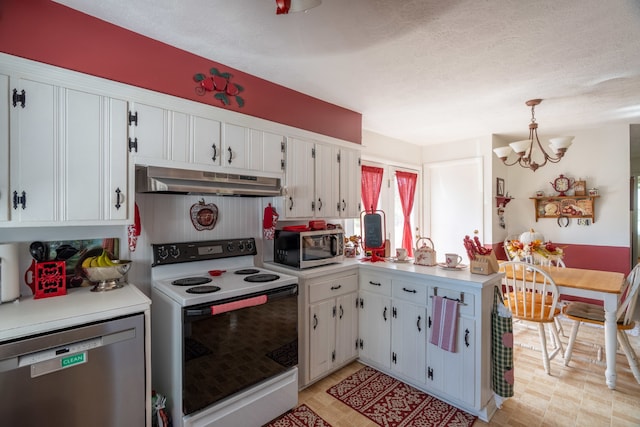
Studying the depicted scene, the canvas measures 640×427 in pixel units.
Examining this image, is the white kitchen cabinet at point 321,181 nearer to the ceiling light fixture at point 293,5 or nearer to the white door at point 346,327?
the white door at point 346,327

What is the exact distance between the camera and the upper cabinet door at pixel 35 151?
1.48m

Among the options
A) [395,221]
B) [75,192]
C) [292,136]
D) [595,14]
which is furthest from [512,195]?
[75,192]

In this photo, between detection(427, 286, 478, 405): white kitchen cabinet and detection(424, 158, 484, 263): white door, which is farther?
detection(424, 158, 484, 263): white door

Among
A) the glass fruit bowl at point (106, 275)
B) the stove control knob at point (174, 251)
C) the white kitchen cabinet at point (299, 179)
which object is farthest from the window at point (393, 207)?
the glass fruit bowl at point (106, 275)

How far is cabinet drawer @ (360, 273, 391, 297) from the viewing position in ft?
8.38

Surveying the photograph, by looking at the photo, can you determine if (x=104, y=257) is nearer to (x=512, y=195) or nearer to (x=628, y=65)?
(x=628, y=65)

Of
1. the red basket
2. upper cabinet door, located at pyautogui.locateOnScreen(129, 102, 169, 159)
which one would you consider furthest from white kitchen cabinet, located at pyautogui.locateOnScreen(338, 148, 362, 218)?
the red basket

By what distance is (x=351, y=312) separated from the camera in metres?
2.71

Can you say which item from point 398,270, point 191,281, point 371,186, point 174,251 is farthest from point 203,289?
point 371,186

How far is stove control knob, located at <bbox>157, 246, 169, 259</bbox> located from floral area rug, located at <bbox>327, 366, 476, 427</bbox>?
5.40 ft

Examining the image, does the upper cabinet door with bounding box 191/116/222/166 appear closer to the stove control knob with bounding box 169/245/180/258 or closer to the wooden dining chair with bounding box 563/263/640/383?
the stove control knob with bounding box 169/245/180/258

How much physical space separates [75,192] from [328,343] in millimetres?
2058

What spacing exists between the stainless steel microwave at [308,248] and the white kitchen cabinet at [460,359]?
2.94 feet

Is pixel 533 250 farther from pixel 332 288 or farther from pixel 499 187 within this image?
pixel 332 288
